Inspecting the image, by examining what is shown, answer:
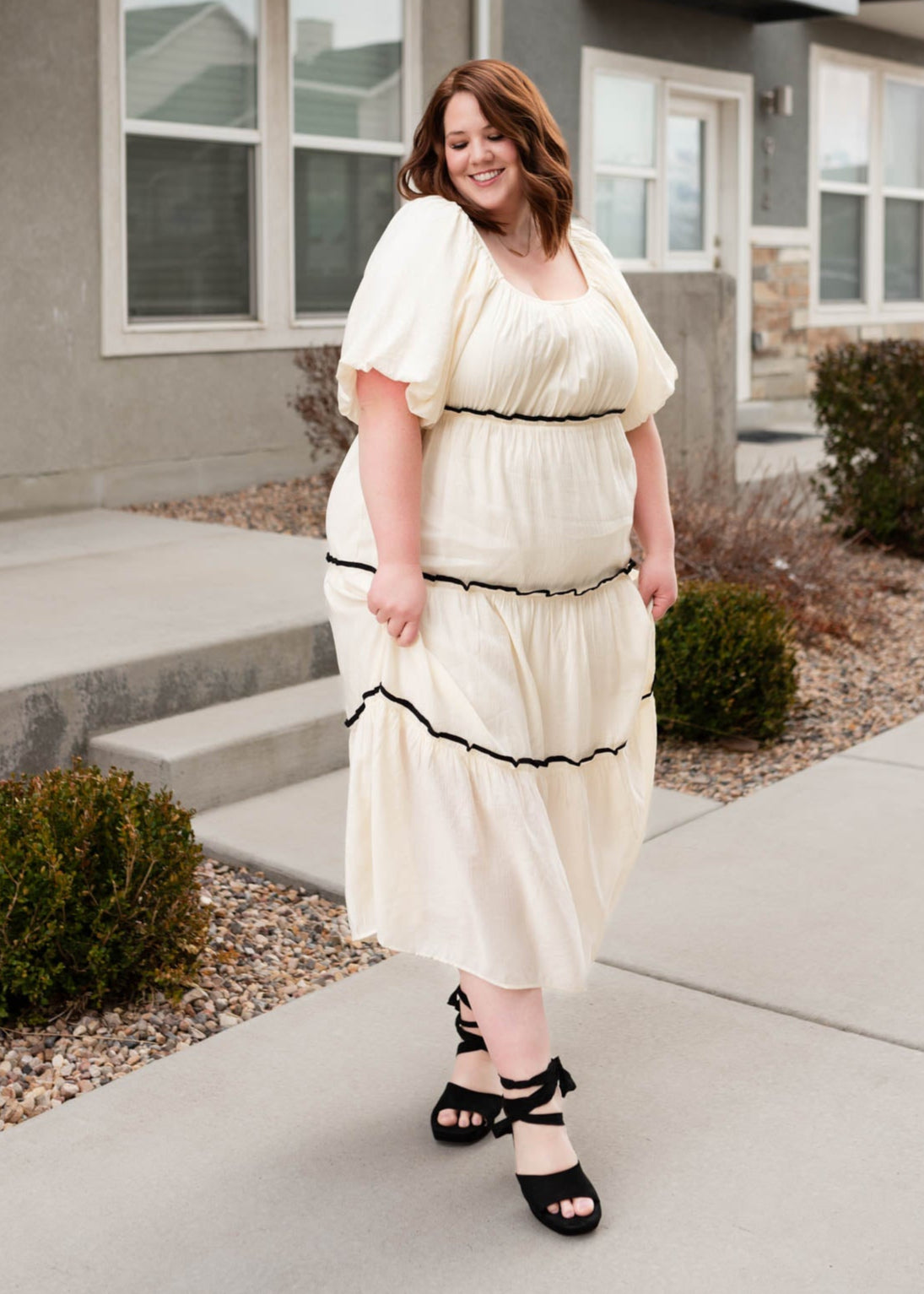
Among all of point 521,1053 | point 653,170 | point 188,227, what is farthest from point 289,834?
point 653,170

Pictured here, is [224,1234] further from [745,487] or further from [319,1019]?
[745,487]

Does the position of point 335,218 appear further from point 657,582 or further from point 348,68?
point 657,582

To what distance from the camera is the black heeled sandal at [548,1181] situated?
2.28 meters

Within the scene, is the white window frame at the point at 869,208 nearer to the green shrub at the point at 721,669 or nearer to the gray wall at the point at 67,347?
the gray wall at the point at 67,347

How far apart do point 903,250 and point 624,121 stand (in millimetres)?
4248

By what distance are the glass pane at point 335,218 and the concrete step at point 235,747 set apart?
428 centimetres

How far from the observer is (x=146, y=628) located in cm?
471

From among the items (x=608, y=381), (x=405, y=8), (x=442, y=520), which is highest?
→ (x=405, y=8)

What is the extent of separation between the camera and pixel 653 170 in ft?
36.9

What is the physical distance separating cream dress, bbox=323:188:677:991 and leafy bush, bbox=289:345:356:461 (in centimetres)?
526

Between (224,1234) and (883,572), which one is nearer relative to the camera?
(224,1234)

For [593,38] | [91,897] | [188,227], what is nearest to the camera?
[91,897]

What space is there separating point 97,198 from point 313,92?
1.61 metres

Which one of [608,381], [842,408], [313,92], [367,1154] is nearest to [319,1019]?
[367,1154]
